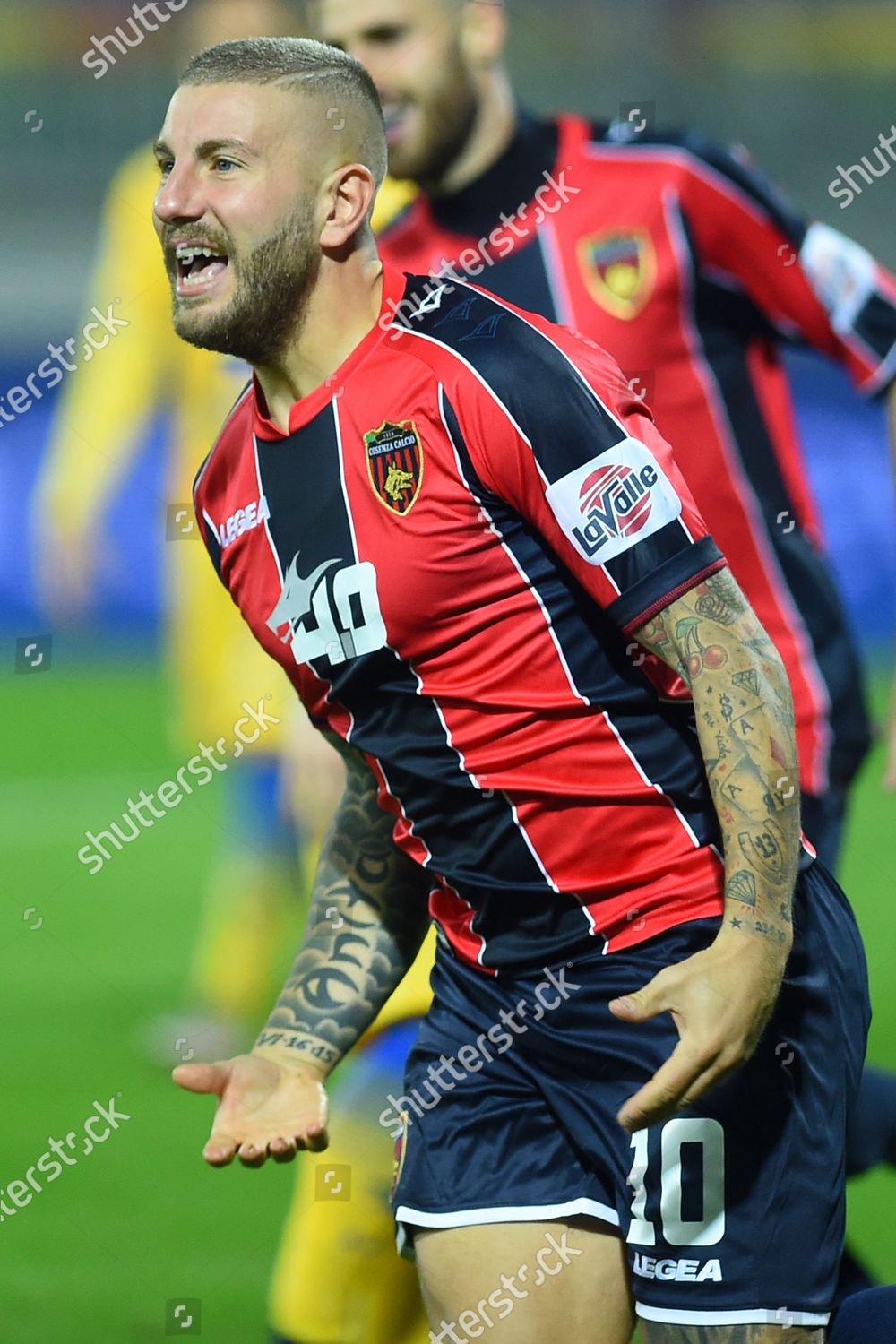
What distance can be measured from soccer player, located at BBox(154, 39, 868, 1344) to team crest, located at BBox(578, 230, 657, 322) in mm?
1229

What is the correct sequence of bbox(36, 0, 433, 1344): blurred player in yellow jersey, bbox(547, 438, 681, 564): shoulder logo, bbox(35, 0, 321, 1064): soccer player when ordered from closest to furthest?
bbox(547, 438, 681, 564): shoulder logo < bbox(36, 0, 433, 1344): blurred player in yellow jersey < bbox(35, 0, 321, 1064): soccer player

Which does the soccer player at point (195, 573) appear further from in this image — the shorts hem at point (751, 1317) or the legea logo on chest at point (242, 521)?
the shorts hem at point (751, 1317)

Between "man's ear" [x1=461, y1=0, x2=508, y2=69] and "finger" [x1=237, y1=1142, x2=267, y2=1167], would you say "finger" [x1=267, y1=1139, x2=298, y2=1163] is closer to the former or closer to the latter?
"finger" [x1=237, y1=1142, x2=267, y2=1167]

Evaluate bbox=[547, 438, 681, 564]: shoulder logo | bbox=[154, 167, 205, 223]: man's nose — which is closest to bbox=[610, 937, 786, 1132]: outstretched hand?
bbox=[547, 438, 681, 564]: shoulder logo

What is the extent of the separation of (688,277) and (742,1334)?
2.10 meters

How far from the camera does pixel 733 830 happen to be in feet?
6.12

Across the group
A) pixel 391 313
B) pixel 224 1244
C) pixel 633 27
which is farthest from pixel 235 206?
pixel 633 27

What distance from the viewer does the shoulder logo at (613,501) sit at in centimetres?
190

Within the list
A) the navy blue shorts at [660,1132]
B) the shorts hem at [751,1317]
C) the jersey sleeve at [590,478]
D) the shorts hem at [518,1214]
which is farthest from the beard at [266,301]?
the shorts hem at [751,1317]

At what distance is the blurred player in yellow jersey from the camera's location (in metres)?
2.93

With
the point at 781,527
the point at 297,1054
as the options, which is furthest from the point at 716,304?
the point at 297,1054

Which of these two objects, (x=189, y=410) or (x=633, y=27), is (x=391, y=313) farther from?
(x=633, y=27)

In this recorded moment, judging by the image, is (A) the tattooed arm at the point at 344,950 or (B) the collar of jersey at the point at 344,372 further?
(A) the tattooed arm at the point at 344,950

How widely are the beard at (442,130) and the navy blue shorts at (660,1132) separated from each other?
6.26 ft
